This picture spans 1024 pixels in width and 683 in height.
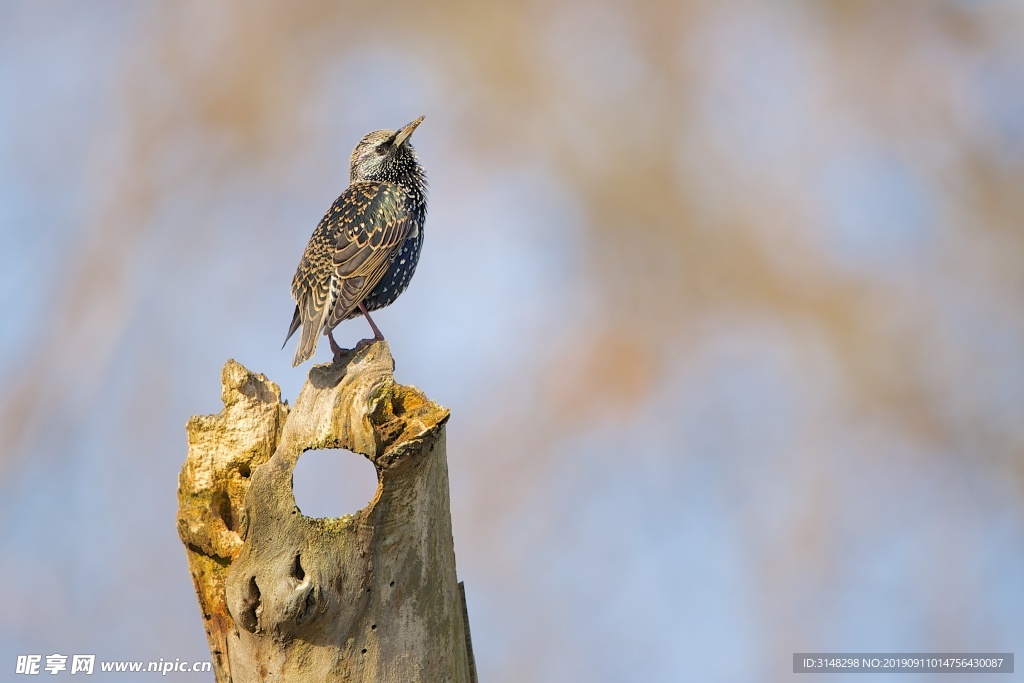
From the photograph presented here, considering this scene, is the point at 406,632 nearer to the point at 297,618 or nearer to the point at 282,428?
the point at 297,618

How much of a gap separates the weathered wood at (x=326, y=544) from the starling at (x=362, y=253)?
1243 mm

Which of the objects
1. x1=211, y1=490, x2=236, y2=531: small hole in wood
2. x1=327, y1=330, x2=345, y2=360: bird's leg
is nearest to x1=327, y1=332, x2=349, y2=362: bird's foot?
x1=327, y1=330, x2=345, y2=360: bird's leg

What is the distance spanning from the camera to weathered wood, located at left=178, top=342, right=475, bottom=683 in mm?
4152

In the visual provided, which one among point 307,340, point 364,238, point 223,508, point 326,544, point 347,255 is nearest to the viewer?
point 326,544

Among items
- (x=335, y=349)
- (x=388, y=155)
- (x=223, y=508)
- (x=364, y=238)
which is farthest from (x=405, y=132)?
(x=223, y=508)

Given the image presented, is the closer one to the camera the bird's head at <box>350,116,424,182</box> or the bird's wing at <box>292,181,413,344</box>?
the bird's wing at <box>292,181,413,344</box>

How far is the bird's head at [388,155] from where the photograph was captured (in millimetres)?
7188

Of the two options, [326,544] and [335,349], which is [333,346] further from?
[326,544]

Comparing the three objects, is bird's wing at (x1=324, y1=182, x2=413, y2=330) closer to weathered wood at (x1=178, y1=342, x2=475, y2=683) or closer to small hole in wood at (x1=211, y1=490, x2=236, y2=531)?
weathered wood at (x1=178, y1=342, x2=475, y2=683)

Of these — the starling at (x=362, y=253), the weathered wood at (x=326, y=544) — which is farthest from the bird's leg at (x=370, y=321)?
the weathered wood at (x=326, y=544)

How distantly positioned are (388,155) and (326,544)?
3.74 metres

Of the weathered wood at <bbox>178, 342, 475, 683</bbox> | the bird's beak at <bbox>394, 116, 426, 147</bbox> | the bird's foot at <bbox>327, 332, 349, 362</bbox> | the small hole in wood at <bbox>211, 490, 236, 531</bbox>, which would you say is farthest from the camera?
the bird's beak at <bbox>394, 116, 426, 147</bbox>

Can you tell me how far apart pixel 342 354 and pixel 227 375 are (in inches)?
40.9

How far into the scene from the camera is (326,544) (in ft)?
13.7
